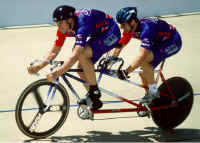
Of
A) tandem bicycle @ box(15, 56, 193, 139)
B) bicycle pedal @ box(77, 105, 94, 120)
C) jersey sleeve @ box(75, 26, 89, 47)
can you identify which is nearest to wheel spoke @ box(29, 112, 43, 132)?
tandem bicycle @ box(15, 56, 193, 139)

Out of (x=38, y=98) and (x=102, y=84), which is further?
(x=102, y=84)

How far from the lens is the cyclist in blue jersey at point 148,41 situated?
3879mm

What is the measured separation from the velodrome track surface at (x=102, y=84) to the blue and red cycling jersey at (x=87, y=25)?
1043mm

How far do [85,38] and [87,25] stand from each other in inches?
6.4

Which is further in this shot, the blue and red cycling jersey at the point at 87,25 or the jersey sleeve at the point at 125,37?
the jersey sleeve at the point at 125,37

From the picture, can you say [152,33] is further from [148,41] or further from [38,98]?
[38,98]

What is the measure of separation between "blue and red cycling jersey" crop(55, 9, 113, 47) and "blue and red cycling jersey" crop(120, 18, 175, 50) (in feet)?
1.07

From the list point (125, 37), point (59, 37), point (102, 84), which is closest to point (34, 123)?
point (59, 37)

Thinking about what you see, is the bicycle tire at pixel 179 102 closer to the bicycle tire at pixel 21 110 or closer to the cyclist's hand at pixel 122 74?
the cyclist's hand at pixel 122 74

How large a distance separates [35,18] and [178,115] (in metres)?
6.09

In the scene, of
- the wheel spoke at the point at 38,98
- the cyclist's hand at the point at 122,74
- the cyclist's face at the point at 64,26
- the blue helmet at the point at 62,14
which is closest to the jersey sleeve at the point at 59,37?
the cyclist's face at the point at 64,26

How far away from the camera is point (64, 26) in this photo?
375cm

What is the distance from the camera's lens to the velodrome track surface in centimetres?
421

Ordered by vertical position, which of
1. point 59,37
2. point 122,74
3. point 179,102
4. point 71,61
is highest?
point 59,37
